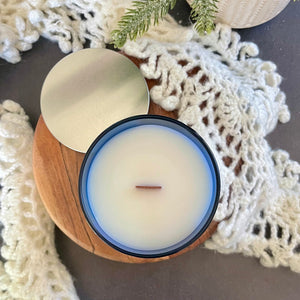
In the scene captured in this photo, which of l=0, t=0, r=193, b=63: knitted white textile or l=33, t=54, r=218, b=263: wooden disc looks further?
l=0, t=0, r=193, b=63: knitted white textile

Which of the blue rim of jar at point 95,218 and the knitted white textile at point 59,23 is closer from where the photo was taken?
the blue rim of jar at point 95,218

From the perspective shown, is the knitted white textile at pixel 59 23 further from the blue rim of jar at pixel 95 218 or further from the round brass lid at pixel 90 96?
the blue rim of jar at pixel 95 218

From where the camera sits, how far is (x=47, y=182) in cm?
→ 53

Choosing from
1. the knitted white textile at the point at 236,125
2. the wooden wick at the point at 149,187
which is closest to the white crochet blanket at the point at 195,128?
the knitted white textile at the point at 236,125

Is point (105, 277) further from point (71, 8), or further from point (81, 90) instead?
point (71, 8)

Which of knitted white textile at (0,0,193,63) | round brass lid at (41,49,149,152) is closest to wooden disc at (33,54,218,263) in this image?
round brass lid at (41,49,149,152)

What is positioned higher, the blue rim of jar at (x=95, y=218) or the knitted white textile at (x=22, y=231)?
the blue rim of jar at (x=95, y=218)

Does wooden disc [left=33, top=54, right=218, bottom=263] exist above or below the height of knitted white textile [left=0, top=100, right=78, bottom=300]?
above

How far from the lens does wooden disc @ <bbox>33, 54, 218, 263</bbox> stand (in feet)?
1.72

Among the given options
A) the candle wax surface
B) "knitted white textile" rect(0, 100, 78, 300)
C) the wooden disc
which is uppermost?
the candle wax surface

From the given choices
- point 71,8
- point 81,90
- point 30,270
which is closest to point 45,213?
point 30,270

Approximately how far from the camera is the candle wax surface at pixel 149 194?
17.8 inches

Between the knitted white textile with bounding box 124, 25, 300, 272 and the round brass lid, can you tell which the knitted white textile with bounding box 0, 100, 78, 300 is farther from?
the knitted white textile with bounding box 124, 25, 300, 272

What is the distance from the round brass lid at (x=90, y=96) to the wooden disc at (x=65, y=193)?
0.06 ft
